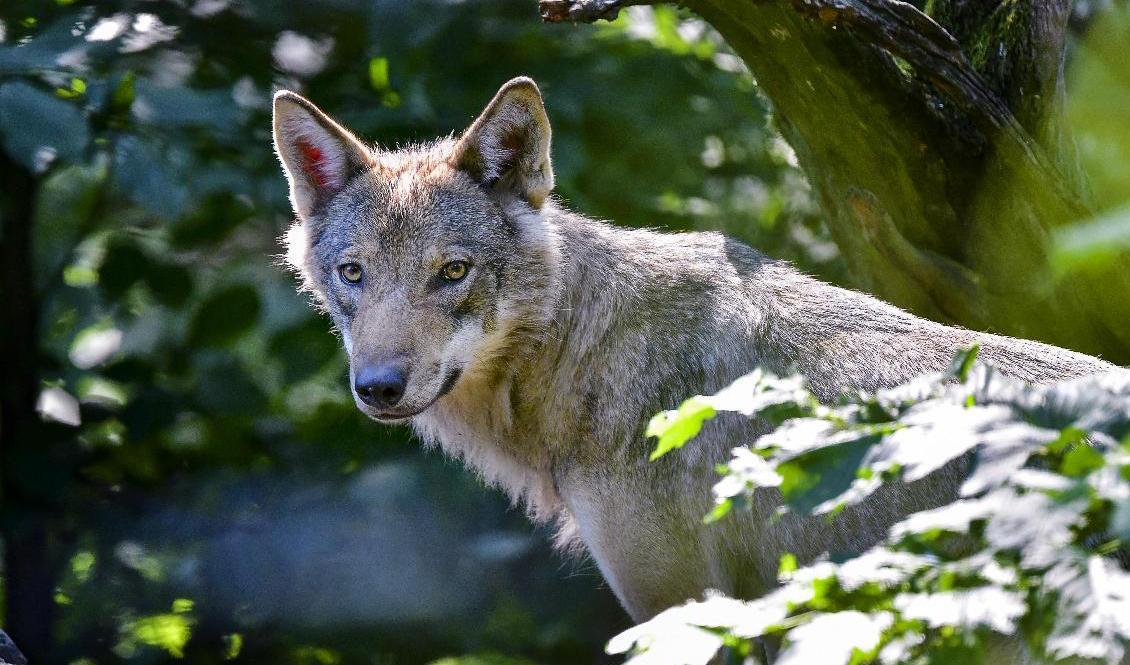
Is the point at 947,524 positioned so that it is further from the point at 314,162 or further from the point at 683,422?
the point at 314,162

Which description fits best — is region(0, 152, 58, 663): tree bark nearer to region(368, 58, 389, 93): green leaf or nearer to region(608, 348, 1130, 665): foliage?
region(368, 58, 389, 93): green leaf

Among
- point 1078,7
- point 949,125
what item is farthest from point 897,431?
point 1078,7

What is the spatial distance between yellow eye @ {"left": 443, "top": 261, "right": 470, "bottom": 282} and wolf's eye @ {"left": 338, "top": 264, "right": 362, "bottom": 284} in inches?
13.5

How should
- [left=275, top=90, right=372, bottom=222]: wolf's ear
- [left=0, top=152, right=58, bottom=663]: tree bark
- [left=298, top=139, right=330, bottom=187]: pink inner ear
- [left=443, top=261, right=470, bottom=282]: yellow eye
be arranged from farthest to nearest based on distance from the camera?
1. [left=0, top=152, right=58, bottom=663]: tree bark
2. [left=298, top=139, right=330, bottom=187]: pink inner ear
3. [left=275, top=90, right=372, bottom=222]: wolf's ear
4. [left=443, top=261, right=470, bottom=282]: yellow eye

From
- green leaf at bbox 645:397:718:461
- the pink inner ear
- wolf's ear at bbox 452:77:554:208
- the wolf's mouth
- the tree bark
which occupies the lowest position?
the tree bark

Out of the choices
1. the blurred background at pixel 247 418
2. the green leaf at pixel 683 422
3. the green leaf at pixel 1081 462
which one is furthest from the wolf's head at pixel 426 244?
the green leaf at pixel 1081 462

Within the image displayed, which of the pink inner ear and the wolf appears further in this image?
the pink inner ear

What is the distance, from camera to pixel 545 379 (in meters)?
4.57

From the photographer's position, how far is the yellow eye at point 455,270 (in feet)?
14.5

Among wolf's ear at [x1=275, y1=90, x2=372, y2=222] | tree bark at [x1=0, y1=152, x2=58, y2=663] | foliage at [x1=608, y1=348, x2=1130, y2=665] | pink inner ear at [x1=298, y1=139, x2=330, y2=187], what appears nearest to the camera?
foliage at [x1=608, y1=348, x2=1130, y2=665]

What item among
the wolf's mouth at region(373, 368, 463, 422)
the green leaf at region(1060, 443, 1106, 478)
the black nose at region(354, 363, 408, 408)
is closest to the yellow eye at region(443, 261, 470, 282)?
the wolf's mouth at region(373, 368, 463, 422)

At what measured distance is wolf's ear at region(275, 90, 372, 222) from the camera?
475cm

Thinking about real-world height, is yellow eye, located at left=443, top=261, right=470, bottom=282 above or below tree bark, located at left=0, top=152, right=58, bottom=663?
above

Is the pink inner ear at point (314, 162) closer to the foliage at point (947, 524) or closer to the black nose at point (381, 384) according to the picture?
the black nose at point (381, 384)
